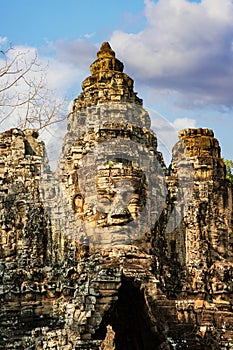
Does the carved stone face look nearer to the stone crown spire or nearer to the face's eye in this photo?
the face's eye

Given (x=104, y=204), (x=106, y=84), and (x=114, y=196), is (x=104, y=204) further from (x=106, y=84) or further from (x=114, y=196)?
(x=106, y=84)

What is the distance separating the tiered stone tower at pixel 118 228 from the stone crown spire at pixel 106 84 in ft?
0.11

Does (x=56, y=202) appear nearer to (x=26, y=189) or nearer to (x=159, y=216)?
(x=26, y=189)

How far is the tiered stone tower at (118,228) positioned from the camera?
16.6m

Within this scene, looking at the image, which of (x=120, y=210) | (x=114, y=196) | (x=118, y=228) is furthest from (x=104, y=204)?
(x=118, y=228)

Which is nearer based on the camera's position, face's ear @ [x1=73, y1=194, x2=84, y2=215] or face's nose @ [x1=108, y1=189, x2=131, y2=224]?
face's nose @ [x1=108, y1=189, x2=131, y2=224]

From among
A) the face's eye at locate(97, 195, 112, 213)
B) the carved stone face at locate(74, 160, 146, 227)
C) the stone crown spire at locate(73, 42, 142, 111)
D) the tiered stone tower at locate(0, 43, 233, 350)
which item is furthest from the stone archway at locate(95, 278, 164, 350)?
the stone crown spire at locate(73, 42, 142, 111)

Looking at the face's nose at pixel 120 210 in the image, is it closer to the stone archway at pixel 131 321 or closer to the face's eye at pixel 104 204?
the face's eye at pixel 104 204

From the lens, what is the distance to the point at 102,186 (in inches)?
754

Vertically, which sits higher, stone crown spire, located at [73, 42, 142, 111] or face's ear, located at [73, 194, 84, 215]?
stone crown spire, located at [73, 42, 142, 111]

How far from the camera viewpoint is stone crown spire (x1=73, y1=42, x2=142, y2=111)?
20.5 metres

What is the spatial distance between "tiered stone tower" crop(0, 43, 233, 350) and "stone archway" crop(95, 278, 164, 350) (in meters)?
0.03

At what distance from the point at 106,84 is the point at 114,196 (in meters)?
3.52

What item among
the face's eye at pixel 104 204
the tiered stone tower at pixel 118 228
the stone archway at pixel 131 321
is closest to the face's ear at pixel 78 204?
the tiered stone tower at pixel 118 228
